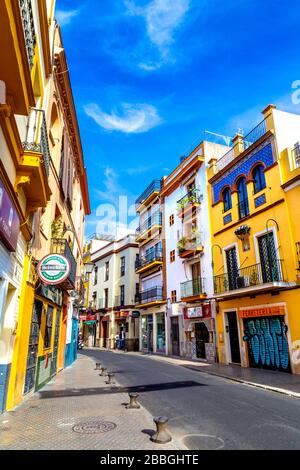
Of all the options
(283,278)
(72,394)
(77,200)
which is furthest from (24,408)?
(77,200)

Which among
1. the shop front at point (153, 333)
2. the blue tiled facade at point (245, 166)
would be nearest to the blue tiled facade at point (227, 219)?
the blue tiled facade at point (245, 166)

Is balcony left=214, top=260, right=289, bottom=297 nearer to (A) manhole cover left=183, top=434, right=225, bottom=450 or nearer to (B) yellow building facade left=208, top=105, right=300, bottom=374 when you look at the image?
(B) yellow building facade left=208, top=105, right=300, bottom=374

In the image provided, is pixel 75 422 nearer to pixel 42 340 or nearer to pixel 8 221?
pixel 8 221

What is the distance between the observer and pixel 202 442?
5.22 m

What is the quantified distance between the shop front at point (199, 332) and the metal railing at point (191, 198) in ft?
24.7

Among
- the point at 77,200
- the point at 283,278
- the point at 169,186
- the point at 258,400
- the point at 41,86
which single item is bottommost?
the point at 258,400

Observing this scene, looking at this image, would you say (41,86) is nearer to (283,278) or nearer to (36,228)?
(36,228)

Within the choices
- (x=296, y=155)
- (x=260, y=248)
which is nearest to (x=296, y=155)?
(x=296, y=155)

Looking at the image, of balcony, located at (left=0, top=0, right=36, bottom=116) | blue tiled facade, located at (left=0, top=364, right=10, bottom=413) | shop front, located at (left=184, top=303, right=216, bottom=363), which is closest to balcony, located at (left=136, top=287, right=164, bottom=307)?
shop front, located at (left=184, top=303, right=216, bottom=363)

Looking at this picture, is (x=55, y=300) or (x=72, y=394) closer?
(x=72, y=394)

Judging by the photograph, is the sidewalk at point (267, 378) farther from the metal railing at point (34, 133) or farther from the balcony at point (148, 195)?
the balcony at point (148, 195)

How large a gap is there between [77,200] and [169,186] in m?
10.9
